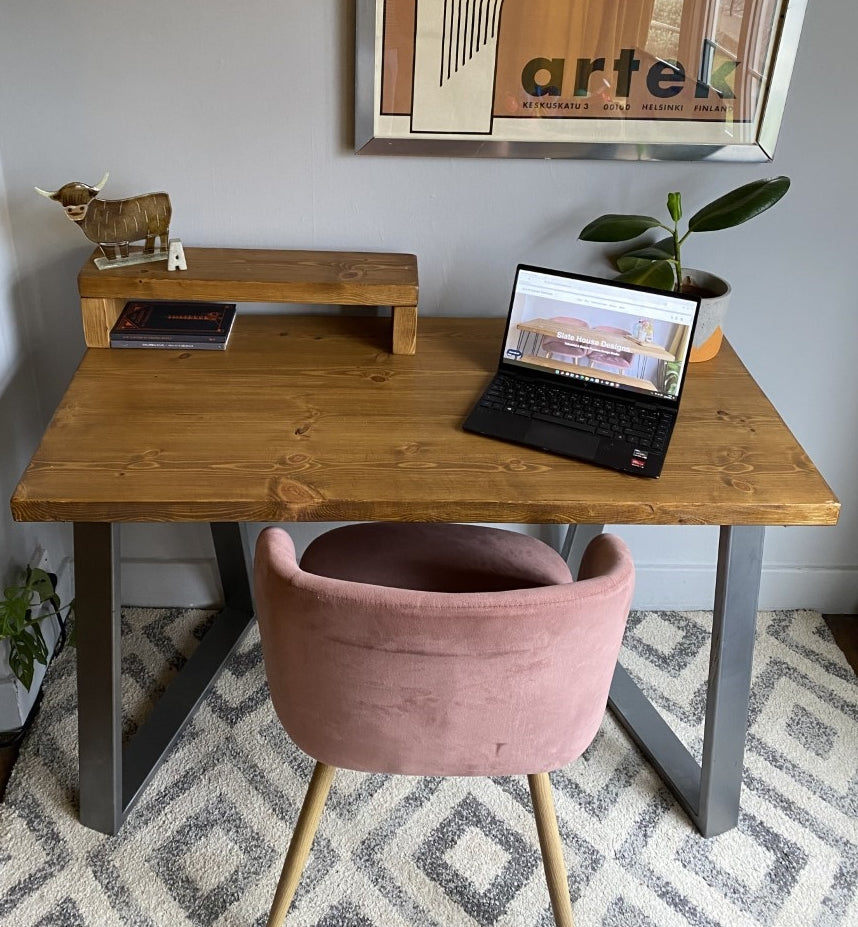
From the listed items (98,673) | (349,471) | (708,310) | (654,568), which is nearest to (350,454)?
(349,471)

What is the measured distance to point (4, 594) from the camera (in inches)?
67.2

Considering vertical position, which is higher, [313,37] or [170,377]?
[313,37]

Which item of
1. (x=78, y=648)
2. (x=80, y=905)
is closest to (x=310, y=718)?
(x=78, y=648)

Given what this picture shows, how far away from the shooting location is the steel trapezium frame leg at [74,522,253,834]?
1.38m

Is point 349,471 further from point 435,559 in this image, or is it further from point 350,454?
point 435,559

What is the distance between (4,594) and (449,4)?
1.28 m

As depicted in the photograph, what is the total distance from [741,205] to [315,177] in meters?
0.72

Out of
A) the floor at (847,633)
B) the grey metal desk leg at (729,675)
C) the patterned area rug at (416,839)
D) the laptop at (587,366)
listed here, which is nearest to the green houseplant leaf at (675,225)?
the laptop at (587,366)

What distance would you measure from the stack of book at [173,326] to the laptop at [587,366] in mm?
492

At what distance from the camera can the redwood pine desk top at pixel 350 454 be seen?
1239mm

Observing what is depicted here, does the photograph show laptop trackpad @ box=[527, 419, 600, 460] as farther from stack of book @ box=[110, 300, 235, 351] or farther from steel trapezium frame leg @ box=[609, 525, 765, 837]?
stack of book @ box=[110, 300, 235, 351]

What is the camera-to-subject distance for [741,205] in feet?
4.92

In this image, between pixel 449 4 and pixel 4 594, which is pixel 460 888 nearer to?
pixel 4 594

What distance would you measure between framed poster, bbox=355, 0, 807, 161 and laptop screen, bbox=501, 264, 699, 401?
0.93 ft
